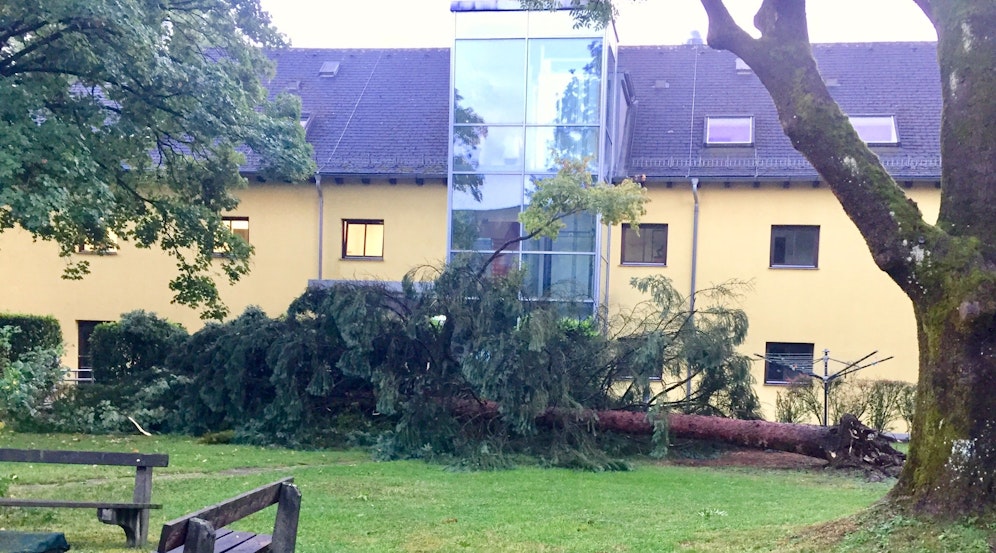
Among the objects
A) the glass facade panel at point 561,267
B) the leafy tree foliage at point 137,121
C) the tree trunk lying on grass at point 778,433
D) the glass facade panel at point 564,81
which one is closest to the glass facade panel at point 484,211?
the glass facade panel at point 561,267

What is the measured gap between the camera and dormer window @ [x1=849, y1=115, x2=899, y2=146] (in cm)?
2161

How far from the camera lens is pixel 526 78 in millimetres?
20172

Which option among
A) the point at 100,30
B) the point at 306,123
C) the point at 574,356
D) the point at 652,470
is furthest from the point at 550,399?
the point at 306,123

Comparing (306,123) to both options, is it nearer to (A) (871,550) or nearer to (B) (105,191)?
(B) (105,191)

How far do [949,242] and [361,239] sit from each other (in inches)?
695

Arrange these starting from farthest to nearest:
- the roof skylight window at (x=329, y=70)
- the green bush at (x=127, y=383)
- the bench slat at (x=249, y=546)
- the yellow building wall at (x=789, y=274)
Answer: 1. the roof skylight window at (x=329, y=70)
2. the yellow building wall at (x=789, y=274)
3. the green bush at (x=127, y=383)
4. the bench slat at (x=249, y=546)

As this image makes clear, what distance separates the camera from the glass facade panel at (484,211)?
2012 centimetres

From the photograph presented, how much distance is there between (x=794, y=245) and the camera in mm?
21203

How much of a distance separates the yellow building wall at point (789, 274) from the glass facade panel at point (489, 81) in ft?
13.2

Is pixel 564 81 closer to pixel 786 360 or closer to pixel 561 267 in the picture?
pixel 561 267

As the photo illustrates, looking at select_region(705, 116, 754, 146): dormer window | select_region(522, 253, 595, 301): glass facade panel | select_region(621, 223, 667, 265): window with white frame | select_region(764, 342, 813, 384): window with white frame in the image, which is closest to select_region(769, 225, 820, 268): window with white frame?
select_region(764, 342, 813, 384): window with white frame

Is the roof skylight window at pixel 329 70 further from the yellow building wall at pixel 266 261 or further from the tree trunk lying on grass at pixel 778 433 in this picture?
the tree trunk lying on grass at pixel 778 433

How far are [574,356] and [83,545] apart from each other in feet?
25.7

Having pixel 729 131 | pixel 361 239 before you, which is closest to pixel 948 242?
pixel 729 131
